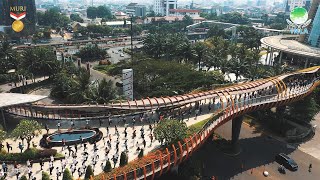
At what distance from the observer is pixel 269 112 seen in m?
65.2

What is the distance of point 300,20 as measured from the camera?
376ft

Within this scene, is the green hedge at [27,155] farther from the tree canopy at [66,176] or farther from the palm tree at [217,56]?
the palm tree at [217,56]

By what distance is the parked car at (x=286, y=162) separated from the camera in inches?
1865

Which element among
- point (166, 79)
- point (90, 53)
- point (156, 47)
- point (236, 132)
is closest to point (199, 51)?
point (156, 47)

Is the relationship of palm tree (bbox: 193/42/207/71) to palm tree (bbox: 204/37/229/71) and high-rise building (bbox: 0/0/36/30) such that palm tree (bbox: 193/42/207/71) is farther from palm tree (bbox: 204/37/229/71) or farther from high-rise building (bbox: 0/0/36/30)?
high-rise building (bbox: 0/0/36/30)

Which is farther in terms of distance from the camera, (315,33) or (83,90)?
(315,33)

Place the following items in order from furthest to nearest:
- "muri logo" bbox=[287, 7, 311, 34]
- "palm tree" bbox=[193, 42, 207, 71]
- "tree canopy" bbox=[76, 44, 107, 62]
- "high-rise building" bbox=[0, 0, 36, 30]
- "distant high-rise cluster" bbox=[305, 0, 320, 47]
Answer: "high-rise building" bbox=[0, 0, 36, 30]
"tree canopy" bbox=[76, 44, 107, 62]
"muri logo" bbox=[287, 7, 311, 34]
"distant high-rise cluster" bbox=[305, 0, 320, 47]
"palm tree" bbox=[193, 42, 207, 71]

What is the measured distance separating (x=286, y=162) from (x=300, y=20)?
83195mm

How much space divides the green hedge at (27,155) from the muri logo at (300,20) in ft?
351

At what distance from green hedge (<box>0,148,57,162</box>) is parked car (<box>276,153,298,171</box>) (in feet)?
113

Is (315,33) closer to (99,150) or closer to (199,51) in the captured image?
(199,51)

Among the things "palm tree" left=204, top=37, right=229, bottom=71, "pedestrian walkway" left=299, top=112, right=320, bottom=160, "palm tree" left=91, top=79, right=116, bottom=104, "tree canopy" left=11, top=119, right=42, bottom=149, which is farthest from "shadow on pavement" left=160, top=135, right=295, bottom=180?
"palm tree" left=204, top=37, right=229, bottom=71

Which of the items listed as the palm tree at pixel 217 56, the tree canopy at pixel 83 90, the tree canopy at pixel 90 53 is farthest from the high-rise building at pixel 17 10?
the palm tree at pixel 217 56

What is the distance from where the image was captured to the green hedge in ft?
116
